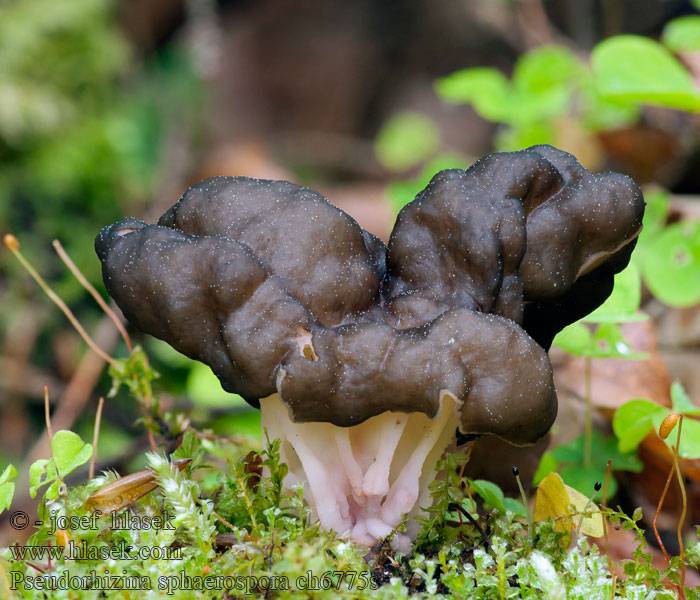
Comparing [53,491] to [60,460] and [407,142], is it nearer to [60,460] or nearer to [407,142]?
[60,460]

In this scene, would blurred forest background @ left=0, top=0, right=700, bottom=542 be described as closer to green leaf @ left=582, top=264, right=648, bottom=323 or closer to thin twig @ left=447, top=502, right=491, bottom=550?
green leaf @ left=582, top=264, right=648, bottom=323

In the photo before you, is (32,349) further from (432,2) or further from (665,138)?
(432,2)

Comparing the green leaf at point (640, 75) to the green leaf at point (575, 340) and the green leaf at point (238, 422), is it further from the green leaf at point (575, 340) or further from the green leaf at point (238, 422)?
the green leaf at point (238, 422)

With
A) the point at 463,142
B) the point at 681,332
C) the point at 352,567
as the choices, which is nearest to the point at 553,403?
the point at 352,567

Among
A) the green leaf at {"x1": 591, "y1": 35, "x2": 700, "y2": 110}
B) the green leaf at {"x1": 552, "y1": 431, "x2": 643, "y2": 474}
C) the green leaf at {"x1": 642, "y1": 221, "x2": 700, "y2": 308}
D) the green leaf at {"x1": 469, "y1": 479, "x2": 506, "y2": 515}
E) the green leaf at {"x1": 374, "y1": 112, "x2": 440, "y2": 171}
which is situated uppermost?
the green leaf at {"x1": 591, "y1": 35, "x2": 700, "y2": 110}

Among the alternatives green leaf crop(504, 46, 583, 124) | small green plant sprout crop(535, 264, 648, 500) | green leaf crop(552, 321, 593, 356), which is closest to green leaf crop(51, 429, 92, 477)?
small green plant sprout crop(535, 264, 648, 500)

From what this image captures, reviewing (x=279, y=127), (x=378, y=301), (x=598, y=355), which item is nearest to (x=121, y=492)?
(x=378, y=301)
